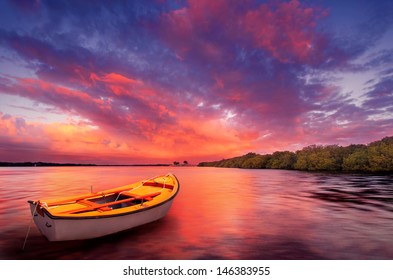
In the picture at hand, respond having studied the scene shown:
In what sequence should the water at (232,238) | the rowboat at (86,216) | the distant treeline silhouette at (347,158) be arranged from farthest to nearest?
the distant treeline silhouette at (347,158), the water at (232,238), the rowboat at (86,216)

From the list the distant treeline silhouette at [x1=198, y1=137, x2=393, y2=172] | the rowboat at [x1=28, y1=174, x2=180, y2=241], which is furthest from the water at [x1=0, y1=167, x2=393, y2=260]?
the distant treeline silhouette at [x1=198, y1=137, x2=393, y2=172]

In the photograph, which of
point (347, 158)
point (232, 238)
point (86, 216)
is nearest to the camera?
point (86, 216)

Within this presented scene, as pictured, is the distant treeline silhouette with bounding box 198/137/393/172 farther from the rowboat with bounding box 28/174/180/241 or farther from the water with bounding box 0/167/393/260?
the rowboat with bounding box 28/174/180/241

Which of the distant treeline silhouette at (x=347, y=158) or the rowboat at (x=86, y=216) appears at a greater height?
the distant treeline silhouette at (x=347, y=158)

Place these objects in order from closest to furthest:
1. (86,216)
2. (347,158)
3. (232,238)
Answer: (86,216) → (232,238) → (347,158)

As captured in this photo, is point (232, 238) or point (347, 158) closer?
point (232, 238)

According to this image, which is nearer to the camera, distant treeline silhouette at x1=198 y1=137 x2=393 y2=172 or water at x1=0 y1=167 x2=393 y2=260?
water at x1=0 y1=167 x2=393 y2=260

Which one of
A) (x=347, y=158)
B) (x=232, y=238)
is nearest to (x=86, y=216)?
(x=232, y=238)

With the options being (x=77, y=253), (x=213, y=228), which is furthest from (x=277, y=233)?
(x=77, y=253)

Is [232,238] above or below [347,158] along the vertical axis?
below

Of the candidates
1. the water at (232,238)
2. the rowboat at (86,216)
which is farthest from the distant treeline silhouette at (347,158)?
the rowboat at (86,216)

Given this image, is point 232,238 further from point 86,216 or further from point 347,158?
point 347,158

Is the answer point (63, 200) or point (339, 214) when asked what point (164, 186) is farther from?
point (339, 214)

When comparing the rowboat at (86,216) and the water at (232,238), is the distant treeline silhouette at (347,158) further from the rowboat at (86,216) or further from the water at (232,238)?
the rowboat at (86,216)
